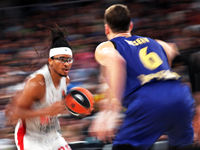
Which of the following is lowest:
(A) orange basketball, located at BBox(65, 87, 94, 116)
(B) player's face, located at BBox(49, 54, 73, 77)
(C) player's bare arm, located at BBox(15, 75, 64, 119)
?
(A) orange basketball, located at BBox(65, 87, 94, 116)

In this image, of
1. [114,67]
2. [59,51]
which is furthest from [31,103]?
[114,67]

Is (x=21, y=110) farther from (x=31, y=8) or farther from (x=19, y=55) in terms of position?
(x=31, y=8)

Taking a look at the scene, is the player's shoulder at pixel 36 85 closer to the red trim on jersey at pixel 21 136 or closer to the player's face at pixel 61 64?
the player's face at pixel 61 64

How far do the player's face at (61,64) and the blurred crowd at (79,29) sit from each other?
Result: 2.07 m

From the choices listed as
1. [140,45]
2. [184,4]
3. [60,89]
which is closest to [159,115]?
[140,45]

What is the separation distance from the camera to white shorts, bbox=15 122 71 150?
276 centimetres

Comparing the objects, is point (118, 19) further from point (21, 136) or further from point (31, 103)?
point (21, 136)

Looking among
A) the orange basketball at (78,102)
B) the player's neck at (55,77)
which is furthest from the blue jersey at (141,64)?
the player's neck at (55,77)

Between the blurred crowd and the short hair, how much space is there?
2.42 meters

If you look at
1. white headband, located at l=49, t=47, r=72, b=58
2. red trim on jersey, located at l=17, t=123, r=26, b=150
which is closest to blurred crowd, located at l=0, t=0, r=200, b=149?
white headband, located at l=49, t=47, r=72, b=58

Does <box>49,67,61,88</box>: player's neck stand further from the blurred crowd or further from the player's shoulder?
the blurred crowd

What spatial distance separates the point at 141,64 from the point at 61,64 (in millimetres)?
888

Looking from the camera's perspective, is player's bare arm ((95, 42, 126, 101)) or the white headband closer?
player's bare arm ((95, 42, 126, 101))

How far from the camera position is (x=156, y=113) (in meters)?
2.32
